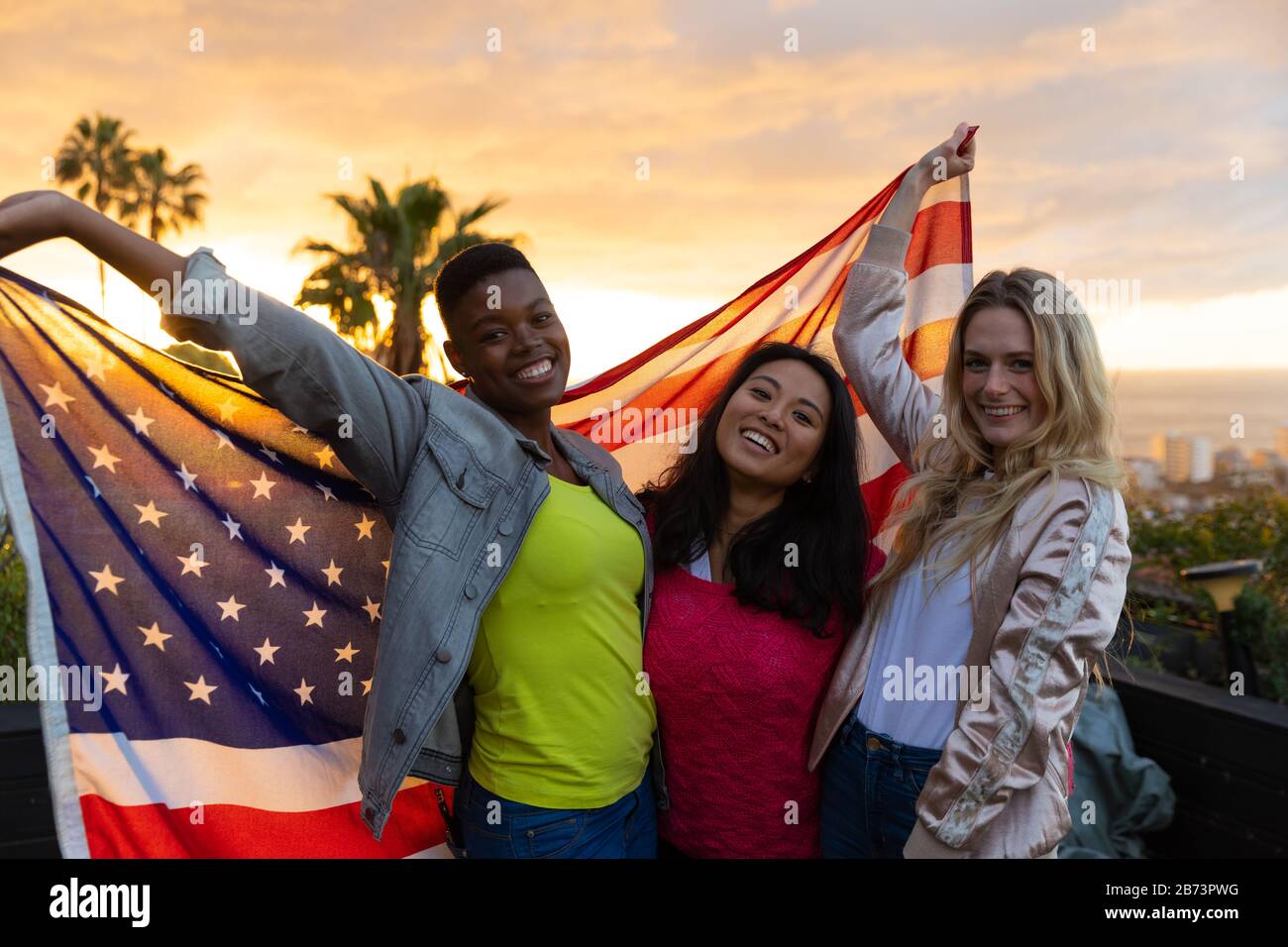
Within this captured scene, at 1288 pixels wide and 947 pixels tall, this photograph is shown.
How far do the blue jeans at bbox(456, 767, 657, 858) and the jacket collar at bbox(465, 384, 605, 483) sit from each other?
0.83 meters

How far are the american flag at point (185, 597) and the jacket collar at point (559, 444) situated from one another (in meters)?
0.45

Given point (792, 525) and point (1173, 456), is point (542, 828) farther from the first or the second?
point (1173, 456)

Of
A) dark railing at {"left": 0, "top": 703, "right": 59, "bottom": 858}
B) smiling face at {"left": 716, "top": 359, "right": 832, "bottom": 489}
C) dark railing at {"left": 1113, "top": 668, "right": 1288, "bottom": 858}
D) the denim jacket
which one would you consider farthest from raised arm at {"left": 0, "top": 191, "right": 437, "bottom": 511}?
dark railing at {"left": 1113, "top": 668, "right": 1288, "bottom": 858}

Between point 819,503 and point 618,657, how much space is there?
0.81m

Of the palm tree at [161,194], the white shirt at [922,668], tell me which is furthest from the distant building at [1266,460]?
the palm tree at [161,194]

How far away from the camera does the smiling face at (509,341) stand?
2.26 metres

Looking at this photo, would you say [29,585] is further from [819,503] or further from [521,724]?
[819,503]

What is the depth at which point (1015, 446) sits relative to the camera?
224 cm

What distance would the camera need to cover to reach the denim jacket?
1814mm

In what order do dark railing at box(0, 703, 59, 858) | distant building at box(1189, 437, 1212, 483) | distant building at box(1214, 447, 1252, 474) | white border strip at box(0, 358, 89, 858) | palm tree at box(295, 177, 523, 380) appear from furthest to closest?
palm tree at box(295, 177, 523, 380) < distant building at box(1189, 437, 1212, 483) < distant building at box(1214, 447, 1252, 474) < dark railing at box(0, 703, 59, 858) < white border strip at box(0, 358, 89, 858)

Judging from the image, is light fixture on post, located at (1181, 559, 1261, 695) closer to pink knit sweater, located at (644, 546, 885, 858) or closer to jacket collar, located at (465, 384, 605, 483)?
pink knit sweater, located at (644, 546, 885, 858)

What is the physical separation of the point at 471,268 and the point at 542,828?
139 centimetres
